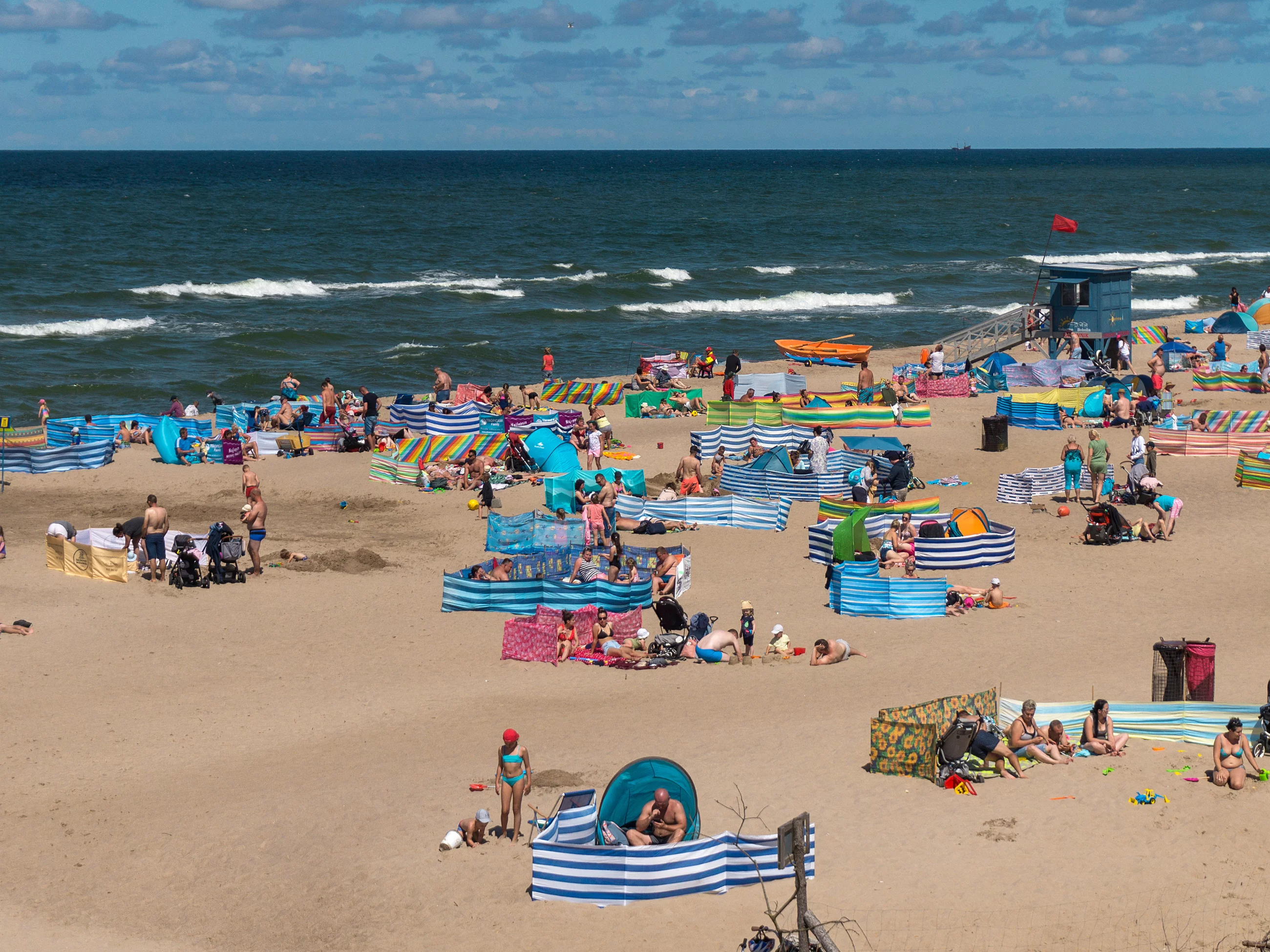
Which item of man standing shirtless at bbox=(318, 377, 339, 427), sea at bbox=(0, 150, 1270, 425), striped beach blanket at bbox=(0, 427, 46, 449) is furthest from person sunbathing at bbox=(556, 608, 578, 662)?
sea at bbox=(0, 150, 1270, 425)

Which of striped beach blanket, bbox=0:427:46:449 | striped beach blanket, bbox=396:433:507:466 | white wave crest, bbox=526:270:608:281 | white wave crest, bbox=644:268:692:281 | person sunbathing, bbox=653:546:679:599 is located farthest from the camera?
white wave crest, bbox=644:268:692:281

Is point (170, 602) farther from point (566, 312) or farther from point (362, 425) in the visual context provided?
point (566, 312)

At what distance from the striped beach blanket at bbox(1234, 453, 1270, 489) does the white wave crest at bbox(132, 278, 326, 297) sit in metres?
39.2

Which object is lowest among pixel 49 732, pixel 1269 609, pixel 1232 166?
pixel 49 732

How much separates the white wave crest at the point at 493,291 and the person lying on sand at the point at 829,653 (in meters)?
39.4

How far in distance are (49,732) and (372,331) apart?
104ft

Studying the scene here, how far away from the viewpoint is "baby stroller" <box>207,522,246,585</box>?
709 inches

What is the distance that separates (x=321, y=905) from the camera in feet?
33.2

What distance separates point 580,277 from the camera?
5866 cm

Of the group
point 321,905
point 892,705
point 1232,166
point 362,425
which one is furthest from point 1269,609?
point 1232,166

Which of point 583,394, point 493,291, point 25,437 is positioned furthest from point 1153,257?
point 25,437

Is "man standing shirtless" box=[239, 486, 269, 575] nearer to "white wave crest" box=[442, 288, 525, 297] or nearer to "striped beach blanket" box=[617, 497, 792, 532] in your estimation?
"striped beach blanket" box=[617, 497, 792, 532]

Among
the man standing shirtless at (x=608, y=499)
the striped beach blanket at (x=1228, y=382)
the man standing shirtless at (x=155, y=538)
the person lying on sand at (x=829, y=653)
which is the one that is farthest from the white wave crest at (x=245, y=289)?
the person lying on sand at (x=829, y=653)

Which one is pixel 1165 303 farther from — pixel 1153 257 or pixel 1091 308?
pixel 1153 257
